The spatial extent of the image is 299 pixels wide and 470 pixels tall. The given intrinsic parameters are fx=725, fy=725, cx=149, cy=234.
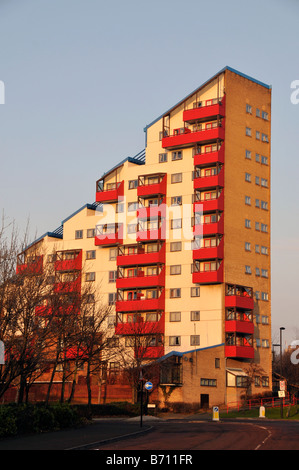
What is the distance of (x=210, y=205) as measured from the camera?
10012cm

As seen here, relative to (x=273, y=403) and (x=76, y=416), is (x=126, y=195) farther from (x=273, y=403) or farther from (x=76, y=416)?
(x=76, y=416)

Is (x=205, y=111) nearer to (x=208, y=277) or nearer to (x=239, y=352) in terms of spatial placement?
(x=208, y=277)

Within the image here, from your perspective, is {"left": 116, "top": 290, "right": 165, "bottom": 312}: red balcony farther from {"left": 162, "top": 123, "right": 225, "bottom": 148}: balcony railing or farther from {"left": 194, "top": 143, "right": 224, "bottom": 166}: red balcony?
{"left": 162, "top": 123, "right": 225, "bottom": 148}: balcony railing

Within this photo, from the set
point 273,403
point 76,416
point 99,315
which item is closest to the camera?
point 76,416

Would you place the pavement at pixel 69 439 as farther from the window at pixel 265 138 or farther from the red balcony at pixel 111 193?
the window at pixel 265 138

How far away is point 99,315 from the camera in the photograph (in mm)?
79500

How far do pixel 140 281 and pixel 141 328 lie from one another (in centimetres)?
771

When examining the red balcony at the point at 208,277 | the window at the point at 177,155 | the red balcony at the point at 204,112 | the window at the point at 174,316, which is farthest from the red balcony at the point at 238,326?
the red balcony at the point at 204,112

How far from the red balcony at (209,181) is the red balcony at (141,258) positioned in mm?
10294

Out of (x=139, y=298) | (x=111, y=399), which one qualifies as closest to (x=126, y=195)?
(x=139, y=298)

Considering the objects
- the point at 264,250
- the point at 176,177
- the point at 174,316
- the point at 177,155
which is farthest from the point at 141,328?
the point at 177,155
